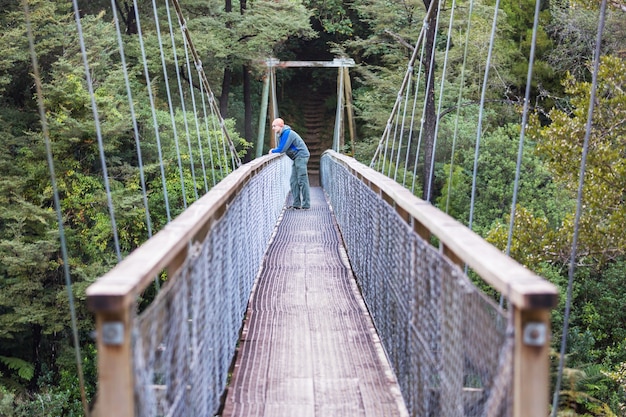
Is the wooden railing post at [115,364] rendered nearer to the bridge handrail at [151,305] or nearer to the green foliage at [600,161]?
the bridge handrail at [151,305]

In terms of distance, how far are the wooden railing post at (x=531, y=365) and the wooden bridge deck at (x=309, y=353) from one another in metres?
1.21

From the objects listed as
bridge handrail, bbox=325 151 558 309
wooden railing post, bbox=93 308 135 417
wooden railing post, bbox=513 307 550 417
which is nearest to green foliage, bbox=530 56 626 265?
bridge handrail, bbox=325 151 558 309

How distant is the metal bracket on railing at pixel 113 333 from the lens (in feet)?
3.97

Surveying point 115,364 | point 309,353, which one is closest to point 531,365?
point 115,364

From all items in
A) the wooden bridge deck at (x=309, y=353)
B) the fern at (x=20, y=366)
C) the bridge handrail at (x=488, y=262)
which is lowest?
the fern at (x=20, y=366)

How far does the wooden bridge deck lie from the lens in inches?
98.3

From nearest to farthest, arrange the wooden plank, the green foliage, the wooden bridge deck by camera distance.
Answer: the wooden plank → the wooden bridge deck → the green foliage

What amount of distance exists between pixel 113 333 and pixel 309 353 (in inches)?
76.1

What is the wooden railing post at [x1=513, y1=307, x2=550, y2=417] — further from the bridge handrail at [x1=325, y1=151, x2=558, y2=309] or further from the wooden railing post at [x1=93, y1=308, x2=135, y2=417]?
the wooden railing post at [x1=93, y1=308, x2=135, y2=417]

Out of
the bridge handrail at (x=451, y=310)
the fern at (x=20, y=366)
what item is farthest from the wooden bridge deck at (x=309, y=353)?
the fern at (x=20, y=366)

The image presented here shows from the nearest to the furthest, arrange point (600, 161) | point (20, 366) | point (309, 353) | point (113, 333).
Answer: point (113, 333) < point (309, 353) < point (600, 161) < point (20, 366)

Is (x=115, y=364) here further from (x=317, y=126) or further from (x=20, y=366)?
(x=317, y=126)

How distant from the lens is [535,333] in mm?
1219

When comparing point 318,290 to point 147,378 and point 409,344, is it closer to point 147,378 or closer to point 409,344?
point 409,344
